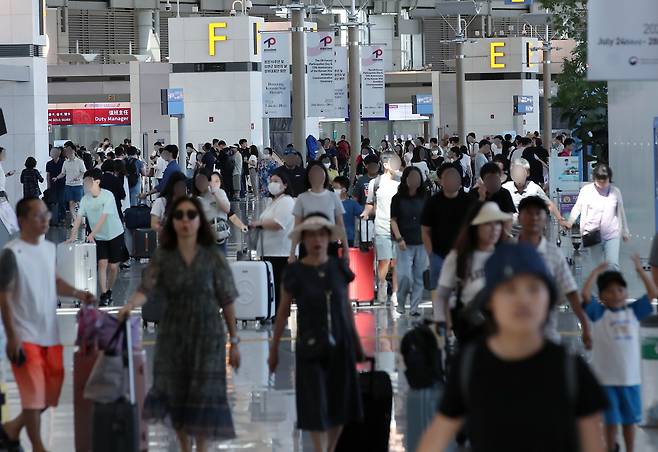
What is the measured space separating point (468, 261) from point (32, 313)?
2504 mm

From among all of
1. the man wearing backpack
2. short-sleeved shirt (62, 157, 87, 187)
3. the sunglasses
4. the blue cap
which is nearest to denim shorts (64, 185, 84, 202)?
short-sleeved shirt (62, 157, 87, 187)

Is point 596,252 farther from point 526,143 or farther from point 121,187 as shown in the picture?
point 526,143

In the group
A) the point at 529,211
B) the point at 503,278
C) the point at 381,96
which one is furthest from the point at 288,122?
the point at 503,278

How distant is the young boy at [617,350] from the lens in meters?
8.68

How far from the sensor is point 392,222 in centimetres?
1594

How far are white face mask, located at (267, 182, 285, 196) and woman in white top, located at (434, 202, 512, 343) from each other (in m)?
6.50

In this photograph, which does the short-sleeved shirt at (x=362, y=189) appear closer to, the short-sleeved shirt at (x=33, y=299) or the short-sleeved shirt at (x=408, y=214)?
the short-sleeved shirt at (x=408, y=214)

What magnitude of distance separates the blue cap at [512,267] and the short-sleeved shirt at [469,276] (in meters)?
2.35

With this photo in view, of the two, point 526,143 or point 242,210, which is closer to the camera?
point 526,143

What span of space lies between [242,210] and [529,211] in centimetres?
3018

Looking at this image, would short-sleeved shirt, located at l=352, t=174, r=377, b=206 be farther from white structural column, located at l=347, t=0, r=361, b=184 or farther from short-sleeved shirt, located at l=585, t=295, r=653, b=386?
white structural column, located at l=347, t=0, r=361, b=184

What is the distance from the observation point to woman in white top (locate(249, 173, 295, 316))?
15.1m

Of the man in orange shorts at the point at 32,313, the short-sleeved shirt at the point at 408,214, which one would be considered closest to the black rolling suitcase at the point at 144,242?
the short-sleeved shirt at the point at 408,214

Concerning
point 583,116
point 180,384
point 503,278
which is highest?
point 583,116
